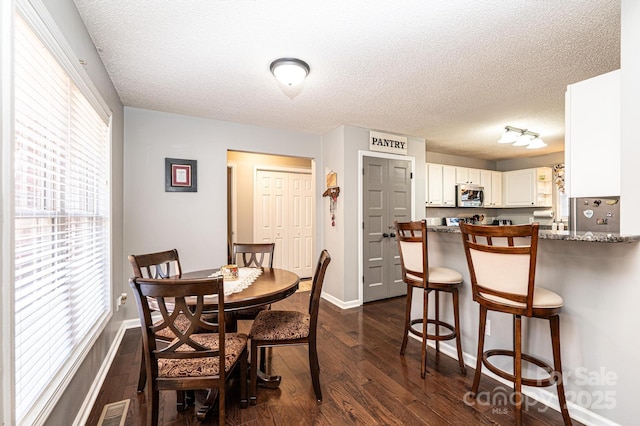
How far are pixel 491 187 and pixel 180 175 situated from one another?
5.78m

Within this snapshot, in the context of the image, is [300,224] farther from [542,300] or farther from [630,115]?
[630,115]

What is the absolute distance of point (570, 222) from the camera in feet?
7.81

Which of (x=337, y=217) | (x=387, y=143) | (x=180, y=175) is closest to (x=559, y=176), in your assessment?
(x=387, y=143)

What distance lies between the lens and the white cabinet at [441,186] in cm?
492

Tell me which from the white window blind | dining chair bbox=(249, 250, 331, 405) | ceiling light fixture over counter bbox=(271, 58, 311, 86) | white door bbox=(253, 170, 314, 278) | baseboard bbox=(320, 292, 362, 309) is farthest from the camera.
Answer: white door bbox=(253, 170, 314, 278)

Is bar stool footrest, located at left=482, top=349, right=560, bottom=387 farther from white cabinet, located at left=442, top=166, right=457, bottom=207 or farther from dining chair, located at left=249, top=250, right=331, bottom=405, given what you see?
white cabinet, located at left=442, top=166, right=457, bottom=207

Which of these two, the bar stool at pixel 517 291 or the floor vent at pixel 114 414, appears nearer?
the bar stool at pixel 517 291

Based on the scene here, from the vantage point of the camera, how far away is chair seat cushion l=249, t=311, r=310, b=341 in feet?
5.98

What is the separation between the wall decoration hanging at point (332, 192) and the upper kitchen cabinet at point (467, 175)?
2782 mm

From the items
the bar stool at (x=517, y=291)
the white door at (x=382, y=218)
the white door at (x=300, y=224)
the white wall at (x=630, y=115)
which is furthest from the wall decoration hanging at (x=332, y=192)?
the white wall at (x=630, y=115)

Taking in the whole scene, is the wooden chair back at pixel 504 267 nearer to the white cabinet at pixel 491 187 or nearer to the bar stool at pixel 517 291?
the bar stool at pixel 517 291

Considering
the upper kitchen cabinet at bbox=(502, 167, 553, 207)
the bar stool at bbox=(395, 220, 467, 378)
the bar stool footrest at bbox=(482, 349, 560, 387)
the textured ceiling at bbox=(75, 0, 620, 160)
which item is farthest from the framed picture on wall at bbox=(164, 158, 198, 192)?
the upper kitchen cabinet at bbox=(502, 167, 553, 207)

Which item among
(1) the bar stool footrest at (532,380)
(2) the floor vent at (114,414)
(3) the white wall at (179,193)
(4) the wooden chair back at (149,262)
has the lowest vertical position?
(2) the floor vent at (114,414)

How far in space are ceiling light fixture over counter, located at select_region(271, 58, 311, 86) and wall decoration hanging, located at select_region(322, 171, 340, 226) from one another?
1.85 m
